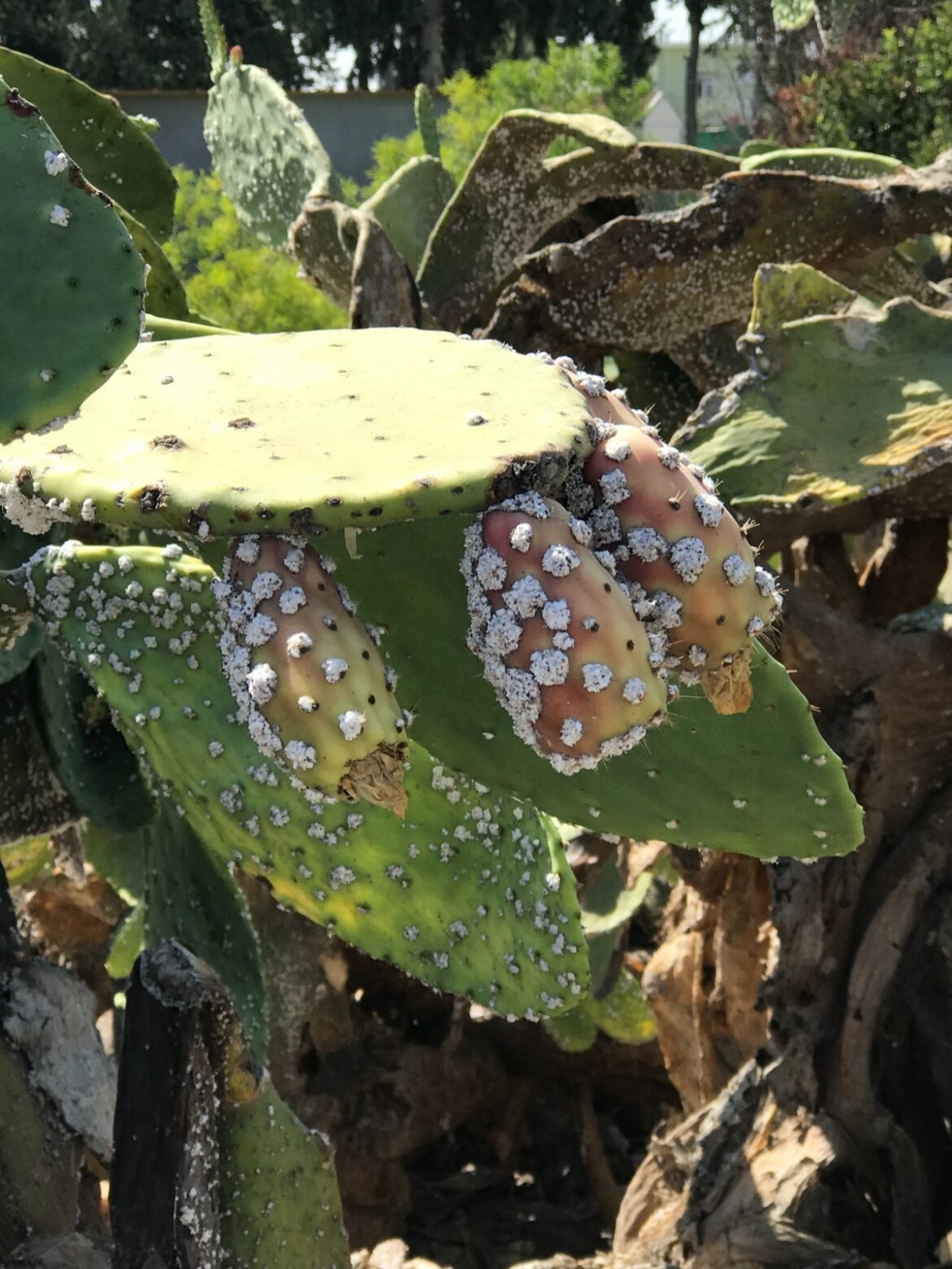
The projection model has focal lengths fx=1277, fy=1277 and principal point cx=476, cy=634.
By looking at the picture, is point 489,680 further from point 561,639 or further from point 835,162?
point 835,162

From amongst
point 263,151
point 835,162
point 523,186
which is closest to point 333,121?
point 263,151

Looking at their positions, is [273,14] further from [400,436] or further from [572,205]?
[400,436]

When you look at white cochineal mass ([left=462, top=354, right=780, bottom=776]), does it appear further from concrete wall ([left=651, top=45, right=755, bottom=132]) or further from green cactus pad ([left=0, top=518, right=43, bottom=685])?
concrete wall ([left=651, top=45, right=755, bottom=132])

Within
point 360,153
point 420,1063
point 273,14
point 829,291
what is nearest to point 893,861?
point 829,291

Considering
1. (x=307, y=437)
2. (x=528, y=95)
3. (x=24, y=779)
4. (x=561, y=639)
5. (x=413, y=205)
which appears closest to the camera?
(x=561, y=639)

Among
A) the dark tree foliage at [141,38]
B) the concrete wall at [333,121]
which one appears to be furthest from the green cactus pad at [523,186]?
the dark tree foliage at [141,38]

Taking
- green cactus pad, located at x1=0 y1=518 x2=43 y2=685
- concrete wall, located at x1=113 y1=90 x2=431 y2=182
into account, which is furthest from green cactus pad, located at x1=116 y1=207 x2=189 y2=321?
concrete wall, located at x1=113 y1=90 x2=431 y2=182

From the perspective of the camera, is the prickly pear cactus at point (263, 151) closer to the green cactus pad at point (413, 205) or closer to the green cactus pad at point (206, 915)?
the green cactus pad at point (413, 205)
